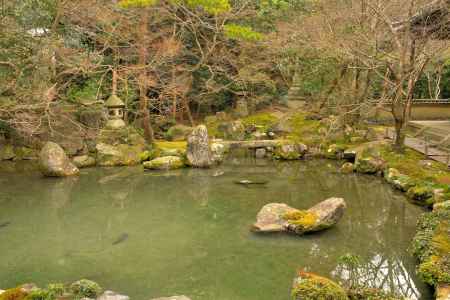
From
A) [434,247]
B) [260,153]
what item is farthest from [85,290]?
[260,153]

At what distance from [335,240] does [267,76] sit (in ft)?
55.1

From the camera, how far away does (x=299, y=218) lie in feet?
30.7

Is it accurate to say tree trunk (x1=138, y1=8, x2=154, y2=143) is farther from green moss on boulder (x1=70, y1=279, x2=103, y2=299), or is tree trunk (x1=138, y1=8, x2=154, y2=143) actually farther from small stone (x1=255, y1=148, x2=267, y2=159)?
green moss on boulder (x1=70, y1=279, x2=103, y2=299)

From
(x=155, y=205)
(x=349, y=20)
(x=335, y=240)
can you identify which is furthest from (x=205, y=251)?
(x=349, y=20)

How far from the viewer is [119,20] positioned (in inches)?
744

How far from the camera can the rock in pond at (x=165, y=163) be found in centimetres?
1658

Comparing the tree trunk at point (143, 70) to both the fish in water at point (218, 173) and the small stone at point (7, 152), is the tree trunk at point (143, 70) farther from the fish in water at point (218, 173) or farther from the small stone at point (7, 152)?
the small stone at point (7, 152)

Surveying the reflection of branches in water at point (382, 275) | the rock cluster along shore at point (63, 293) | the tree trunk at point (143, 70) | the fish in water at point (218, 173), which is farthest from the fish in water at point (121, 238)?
the tree trunk at point (143, 70)

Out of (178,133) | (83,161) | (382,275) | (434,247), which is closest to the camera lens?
(434,247)

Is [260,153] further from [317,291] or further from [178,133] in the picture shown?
[317,291]

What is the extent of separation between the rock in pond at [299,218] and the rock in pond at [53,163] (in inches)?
341

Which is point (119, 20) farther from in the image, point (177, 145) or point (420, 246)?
point (420, 246)

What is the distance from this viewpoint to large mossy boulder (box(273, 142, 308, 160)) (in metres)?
18.8

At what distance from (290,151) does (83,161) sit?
8889mm
